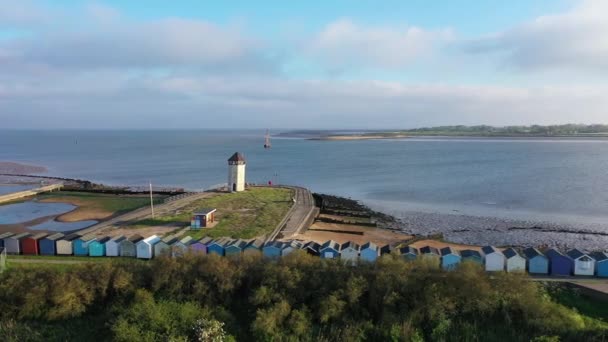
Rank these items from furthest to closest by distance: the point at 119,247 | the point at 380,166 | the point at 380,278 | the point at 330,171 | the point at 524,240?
1. the point at 380,166
2. the point at 330,171
3. the point at 524,240
4. the point at 119,247
5. the point at 380,278

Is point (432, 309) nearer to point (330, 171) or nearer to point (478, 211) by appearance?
point (478, 211)

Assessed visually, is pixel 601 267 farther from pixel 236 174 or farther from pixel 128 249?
pixel 236 174

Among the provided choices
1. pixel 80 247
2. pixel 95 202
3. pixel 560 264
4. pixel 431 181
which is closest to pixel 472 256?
pixel 560 264

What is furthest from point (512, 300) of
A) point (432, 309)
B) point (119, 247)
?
point (119, 247)

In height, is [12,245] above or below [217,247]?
below

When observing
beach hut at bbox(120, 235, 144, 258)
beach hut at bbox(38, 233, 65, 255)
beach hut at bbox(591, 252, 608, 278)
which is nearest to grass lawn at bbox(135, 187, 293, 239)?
beach hut at bbox(120, 235, 144, 258)

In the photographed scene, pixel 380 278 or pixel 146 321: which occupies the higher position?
pixel 380 278
